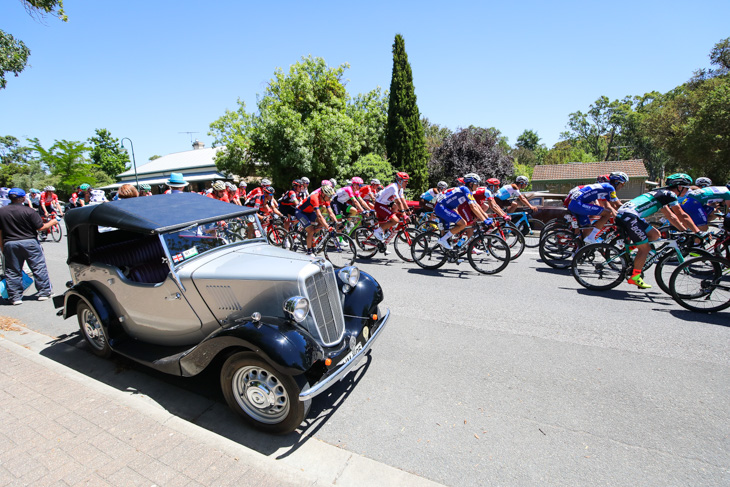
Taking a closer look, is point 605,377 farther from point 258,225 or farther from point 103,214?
point 103,214

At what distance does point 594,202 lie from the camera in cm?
797

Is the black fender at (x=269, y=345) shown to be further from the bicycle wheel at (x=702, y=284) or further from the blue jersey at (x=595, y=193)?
the blue jersey at (x=595, y=193)

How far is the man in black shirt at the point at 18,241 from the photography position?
20.1 ft

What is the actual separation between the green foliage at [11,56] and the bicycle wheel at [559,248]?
13830mm

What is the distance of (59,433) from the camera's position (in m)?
2.81

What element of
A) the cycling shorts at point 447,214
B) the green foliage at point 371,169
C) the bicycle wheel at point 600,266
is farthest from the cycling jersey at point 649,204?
the green foliage at point 371,169

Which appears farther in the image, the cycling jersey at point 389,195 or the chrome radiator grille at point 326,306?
the cycling jersey at point 389,195

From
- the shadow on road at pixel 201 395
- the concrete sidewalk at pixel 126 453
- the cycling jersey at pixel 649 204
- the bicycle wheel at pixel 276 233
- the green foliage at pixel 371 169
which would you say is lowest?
the shadow on road at pixel 201 395

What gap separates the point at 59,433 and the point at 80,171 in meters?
41.1

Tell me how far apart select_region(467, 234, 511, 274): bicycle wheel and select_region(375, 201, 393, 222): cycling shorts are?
85.0 inches

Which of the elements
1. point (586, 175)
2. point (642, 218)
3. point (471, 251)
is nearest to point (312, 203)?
point (471, 251)

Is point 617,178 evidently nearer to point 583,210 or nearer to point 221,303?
point 583,210

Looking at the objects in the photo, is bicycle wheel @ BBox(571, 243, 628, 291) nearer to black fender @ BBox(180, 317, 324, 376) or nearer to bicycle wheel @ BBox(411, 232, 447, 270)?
bicycle wheel @ BBox(411, 232, 447, 270)

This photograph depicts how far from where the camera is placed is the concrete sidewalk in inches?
93.4
